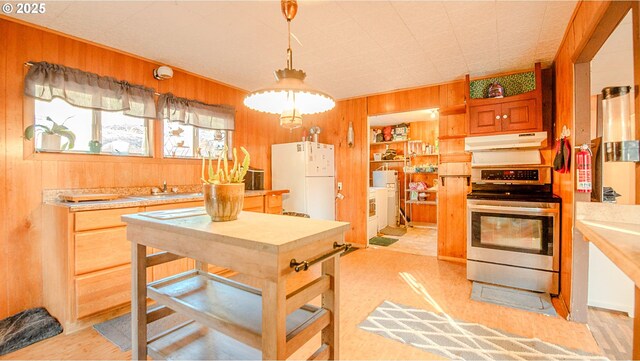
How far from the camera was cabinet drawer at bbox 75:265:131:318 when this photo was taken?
2145 mm

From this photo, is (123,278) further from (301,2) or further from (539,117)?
(539,117)

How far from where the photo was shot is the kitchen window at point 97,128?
2.52 metres

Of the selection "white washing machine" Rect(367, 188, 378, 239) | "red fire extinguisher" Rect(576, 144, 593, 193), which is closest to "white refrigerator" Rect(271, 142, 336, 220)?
"white washing machine" Rect(367, 188, 378, 239)

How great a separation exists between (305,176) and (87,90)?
104 inches

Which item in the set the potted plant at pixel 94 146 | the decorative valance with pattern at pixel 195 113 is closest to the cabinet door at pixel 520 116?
the decorative valance with pattern at pixel 195 113

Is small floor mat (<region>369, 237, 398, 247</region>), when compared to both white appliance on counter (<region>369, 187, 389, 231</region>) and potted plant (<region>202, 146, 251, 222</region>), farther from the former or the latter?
potted plant (<region>202, 146, 251, 222</region>)

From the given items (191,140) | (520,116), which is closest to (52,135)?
(191,140)

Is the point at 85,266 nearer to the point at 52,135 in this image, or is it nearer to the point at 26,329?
the point at 26,329

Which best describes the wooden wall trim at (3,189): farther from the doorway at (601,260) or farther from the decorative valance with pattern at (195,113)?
the doorway at (601,260)

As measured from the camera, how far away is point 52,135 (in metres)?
2.47

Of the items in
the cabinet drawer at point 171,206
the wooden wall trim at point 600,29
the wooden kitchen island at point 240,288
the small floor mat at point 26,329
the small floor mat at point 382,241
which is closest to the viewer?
the wooden kitchen island at point 240,288

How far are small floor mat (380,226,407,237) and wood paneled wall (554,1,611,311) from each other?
2905 millimetres

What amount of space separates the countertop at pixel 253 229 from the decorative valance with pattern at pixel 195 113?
2076 millimetres

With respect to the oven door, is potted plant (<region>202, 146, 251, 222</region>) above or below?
above
